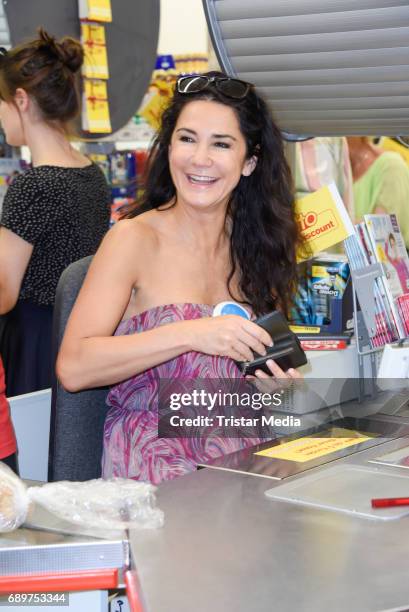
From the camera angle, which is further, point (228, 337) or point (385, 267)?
point (385, 267)

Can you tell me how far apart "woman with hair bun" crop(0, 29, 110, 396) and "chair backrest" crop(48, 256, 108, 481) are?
25.7 inches

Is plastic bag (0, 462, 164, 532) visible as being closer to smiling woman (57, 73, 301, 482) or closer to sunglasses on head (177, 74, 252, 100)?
smiling woman (57, 73, 301, 482)

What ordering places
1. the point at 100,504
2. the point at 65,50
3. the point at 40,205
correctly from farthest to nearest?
1. the point at 65,50
2. the point at 40,205
3. the point at 100,504

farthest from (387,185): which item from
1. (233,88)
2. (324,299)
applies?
(233,88)

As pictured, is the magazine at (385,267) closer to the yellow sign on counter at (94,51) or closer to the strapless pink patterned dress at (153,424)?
the strapless pink patterned dress at (153,424)

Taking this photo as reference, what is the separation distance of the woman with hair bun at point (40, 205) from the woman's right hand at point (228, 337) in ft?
3.07

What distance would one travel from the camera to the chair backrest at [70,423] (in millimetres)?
2102

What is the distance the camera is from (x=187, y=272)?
2264mm

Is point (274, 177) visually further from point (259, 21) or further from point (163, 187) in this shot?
point (259, 21)

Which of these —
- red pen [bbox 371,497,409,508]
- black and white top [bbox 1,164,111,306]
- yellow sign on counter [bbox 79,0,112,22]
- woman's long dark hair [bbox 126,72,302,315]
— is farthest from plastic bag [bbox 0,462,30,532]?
yellow sign on counter [bbox 79,0,112,22]

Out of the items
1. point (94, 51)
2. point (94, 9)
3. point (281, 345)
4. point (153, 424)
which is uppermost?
point (94, 9)

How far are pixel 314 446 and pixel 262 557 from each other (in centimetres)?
58

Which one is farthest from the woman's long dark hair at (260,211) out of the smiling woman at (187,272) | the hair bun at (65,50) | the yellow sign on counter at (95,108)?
the yellow sign on counter at (95,108)

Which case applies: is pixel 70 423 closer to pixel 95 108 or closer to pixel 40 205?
pixel 40 205
